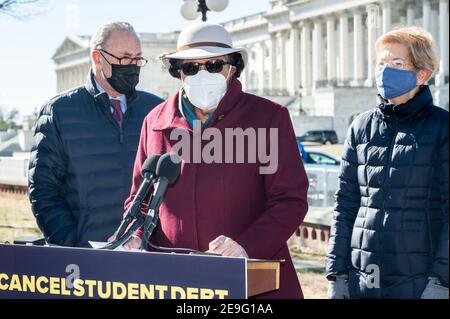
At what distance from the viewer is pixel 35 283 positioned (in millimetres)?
3594

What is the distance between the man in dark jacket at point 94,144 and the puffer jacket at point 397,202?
1.46 meters

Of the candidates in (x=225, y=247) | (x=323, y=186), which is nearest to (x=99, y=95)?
(x=225, y=247)

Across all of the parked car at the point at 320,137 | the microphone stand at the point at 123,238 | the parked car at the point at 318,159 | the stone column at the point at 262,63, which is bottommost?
the parked car at the point at 320,137

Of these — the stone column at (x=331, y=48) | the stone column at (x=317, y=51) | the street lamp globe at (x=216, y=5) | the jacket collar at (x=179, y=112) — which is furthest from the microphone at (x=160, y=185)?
the stone column at (x=317, y=51)

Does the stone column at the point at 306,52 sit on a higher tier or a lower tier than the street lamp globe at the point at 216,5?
higher

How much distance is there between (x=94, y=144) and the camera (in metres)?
A: 5.46

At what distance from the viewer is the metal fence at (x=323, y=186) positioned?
51.8 feet

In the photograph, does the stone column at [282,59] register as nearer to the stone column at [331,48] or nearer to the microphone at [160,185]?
the stone column at [331,48]

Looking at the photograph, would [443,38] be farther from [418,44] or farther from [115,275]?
[115,275]

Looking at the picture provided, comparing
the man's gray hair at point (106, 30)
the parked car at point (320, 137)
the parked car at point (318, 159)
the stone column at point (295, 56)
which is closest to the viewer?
the man's gray hair at point (106, 30)

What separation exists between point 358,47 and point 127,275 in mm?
74827

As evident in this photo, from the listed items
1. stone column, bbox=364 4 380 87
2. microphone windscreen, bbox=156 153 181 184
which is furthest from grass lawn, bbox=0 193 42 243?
stone column, bbox=364 4 380 87

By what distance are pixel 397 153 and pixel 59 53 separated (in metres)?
98.1
